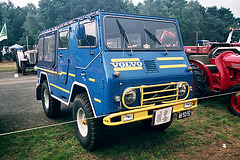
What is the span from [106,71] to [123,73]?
12.5 inches

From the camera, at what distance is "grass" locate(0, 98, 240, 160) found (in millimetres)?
4066

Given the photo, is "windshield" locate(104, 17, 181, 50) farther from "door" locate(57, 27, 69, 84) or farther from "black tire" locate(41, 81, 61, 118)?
"black tire" locate(41, 81, 61, 118)

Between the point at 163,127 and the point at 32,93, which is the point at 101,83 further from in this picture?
the point at 32,93

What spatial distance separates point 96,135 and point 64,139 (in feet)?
4.21

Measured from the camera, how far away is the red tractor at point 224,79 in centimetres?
614

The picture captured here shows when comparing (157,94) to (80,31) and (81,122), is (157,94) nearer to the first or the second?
(81,122)

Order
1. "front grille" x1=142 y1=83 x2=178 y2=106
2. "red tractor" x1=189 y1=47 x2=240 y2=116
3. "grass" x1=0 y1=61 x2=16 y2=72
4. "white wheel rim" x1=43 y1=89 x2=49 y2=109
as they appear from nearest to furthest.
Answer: "front grille" x1=142 y1=83 x2=178 y2=106
"red tractor" x1=189 y1=47 x2=240 y2=116
"white wheel rim" x1=43 y1=89 x2=49 y2=109
"grass" x1=0 y1=61 x2=16 y2=72

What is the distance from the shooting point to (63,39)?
5.33m

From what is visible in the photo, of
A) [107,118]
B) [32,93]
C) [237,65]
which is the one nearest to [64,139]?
[107,118]

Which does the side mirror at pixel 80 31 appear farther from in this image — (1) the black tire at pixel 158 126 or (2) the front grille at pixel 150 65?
(1) the black tire at pixel 158 126

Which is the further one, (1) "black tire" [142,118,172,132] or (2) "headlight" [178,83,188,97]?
(1) "black tire" [142,118,172,132]

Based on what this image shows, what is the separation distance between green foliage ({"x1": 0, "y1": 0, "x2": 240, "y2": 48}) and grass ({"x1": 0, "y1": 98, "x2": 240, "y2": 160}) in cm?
3828

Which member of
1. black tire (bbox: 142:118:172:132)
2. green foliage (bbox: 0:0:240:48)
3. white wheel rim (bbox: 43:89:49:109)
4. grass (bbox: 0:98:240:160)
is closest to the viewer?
grass (bbox: 0:98:240:160)

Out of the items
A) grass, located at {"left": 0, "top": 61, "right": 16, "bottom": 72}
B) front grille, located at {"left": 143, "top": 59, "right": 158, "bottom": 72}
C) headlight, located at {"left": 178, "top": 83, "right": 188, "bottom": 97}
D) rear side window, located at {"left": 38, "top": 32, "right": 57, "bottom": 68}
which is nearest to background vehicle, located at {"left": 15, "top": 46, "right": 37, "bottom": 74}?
grass, located at {"left": 0, "top": 61, "right": 16, "bottom": 72}
